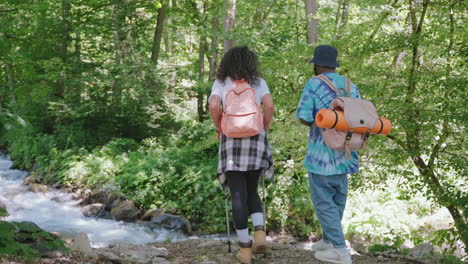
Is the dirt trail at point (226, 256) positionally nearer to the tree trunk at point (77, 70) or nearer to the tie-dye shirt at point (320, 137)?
the tie-dye shirt at point (320, 137)

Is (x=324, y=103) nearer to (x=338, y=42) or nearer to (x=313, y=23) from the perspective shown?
(x=338, y=42)

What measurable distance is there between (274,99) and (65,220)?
5447mm

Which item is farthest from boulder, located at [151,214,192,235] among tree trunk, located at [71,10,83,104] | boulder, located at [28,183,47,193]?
tree trunk, located at [71,10,83,104]

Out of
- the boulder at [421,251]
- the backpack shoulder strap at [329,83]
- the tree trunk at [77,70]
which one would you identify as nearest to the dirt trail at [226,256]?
the boulder at [421,251]

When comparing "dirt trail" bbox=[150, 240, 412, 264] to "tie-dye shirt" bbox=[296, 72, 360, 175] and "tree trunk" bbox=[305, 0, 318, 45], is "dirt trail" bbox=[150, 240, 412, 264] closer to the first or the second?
"tie-dye shirt" bbox=[296, 72, 360, 175]

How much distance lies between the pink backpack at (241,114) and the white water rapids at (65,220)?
13.8 feet

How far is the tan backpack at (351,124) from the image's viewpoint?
3232 mm

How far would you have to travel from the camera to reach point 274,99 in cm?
626

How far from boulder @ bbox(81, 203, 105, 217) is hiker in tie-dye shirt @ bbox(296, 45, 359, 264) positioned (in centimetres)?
714

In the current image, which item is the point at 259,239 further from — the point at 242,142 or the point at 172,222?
the point at 172,222

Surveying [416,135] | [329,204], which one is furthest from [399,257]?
[329,204]

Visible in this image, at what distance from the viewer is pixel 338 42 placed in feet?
18.4

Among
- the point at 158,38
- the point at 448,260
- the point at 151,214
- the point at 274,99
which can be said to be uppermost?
the point at 158,38

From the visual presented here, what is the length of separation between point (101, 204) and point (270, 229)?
4.00 metres
